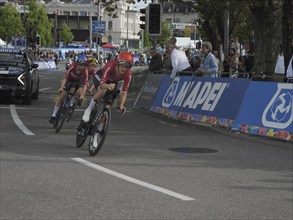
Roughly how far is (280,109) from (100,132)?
13.9 ft

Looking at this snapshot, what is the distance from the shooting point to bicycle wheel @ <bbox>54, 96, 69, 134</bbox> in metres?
12.5

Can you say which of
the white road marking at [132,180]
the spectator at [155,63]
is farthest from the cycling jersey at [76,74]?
the spectator at [155,63]

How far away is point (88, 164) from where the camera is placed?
9.00 metres

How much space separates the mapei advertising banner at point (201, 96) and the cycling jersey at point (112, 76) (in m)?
4.11

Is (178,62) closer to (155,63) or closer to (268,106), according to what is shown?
(155,63)

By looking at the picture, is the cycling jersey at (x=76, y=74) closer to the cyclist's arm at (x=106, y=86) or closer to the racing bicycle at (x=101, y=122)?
the racing bicycle at (x=101, y=122)

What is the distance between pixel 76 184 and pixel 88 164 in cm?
146

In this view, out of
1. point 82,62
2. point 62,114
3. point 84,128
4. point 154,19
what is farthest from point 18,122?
point 154,19

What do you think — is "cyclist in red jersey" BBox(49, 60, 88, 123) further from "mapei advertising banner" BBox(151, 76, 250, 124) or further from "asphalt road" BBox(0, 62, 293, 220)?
"mapei advertising banner" BBox(151, 76, 250, 124)

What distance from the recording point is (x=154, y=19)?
21688 mm

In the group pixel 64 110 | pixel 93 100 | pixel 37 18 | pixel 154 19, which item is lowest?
pixel 64 110

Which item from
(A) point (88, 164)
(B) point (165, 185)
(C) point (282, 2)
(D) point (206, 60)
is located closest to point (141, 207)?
(B) point (165, 185)

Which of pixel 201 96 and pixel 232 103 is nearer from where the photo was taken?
pixel 232 103

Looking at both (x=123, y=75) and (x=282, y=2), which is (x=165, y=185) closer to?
(x=123, y=75)
